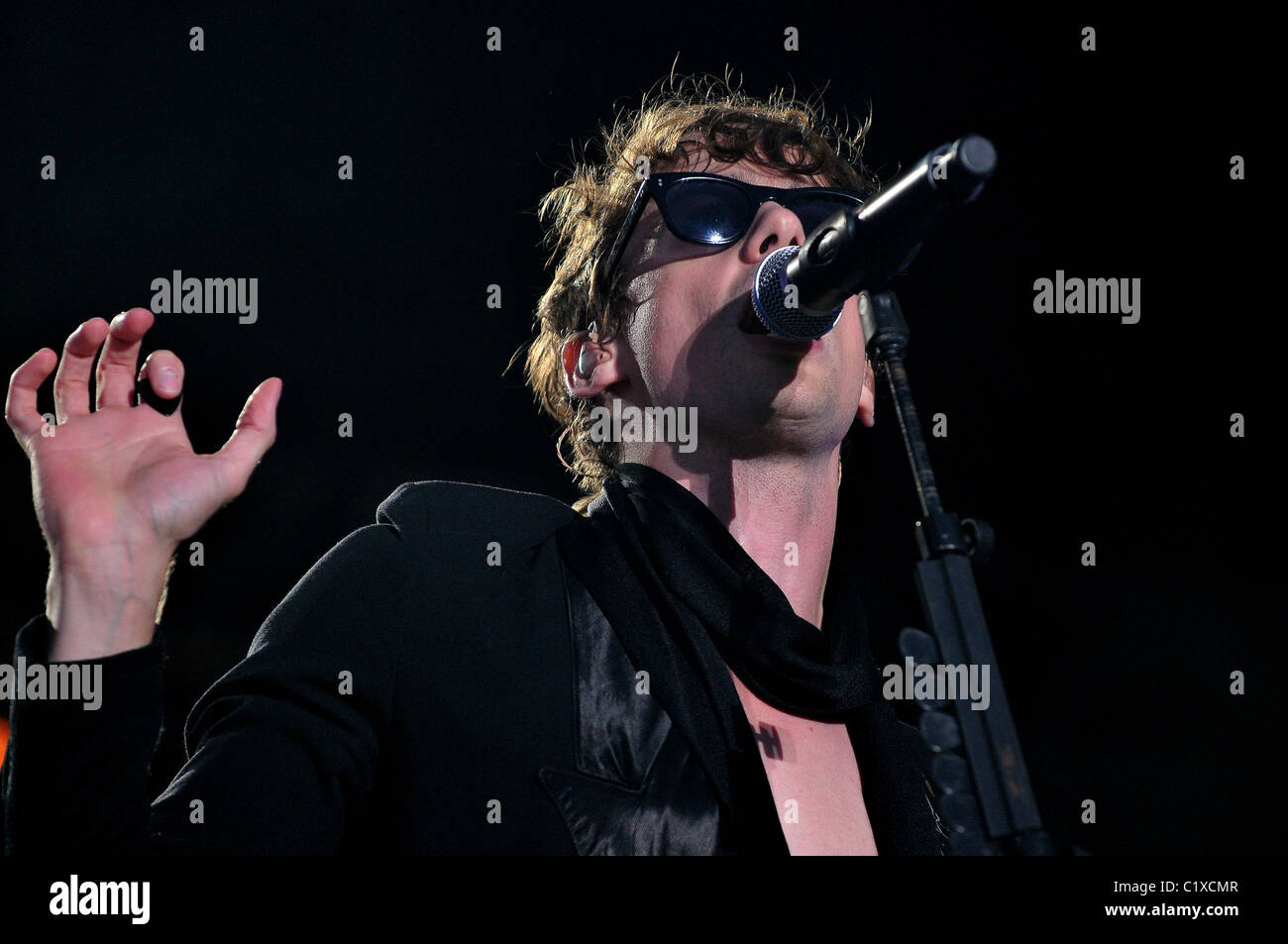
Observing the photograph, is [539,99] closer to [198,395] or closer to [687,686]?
[198,395]

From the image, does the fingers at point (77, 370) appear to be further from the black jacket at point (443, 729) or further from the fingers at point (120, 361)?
the black jacket at point (443, 729)

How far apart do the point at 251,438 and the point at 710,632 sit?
79 centimetres

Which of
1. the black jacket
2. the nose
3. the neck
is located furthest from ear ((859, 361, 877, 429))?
the black jacket

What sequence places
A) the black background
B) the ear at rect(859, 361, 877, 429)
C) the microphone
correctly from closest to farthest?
1. the microphone
2. the ear at rect(859, 361, 877, 429)
3. the black background

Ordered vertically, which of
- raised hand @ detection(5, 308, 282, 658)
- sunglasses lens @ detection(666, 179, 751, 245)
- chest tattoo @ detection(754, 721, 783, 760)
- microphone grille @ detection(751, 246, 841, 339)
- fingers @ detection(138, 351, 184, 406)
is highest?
sunglasses lens @ detection(666, 179, 751, 245)

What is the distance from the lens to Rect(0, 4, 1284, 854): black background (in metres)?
2.62

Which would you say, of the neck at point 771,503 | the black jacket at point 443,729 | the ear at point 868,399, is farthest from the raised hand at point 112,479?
the ear at point 868,399

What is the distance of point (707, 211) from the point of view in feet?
6.64

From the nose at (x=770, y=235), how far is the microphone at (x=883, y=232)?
0.52m

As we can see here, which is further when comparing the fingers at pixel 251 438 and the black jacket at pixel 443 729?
the black jacket at pixel 443 729

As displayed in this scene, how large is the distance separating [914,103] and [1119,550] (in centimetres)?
126

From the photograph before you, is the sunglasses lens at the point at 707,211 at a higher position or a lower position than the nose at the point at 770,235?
higher

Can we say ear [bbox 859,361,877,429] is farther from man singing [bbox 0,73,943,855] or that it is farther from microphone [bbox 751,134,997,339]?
microphone [bbox 751,134,997,339]

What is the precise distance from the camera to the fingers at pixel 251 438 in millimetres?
1275
